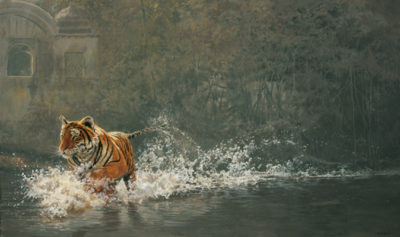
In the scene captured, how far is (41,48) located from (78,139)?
28.2 feet

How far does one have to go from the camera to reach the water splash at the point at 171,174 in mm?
8219

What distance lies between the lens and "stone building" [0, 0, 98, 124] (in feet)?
51.1

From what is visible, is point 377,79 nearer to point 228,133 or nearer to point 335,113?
point 335,113

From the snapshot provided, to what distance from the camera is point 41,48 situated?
15.9 m

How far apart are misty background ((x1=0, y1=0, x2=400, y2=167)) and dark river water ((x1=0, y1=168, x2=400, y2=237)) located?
4.68m

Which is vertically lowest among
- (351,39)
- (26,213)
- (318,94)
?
(26,213)

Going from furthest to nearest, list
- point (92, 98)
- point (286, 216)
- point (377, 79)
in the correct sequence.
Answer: point (92, 98)
point (377, 79)
point (286, 216)

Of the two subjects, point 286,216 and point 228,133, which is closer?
point 286,216

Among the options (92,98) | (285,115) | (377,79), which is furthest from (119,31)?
(377,79)

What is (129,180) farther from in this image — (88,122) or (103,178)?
(88,122)

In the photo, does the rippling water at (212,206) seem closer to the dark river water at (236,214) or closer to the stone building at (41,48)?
the dark river water at (236,214)

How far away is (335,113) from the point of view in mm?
14781

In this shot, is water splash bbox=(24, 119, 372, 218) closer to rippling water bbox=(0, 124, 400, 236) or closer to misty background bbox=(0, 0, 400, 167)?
rippling water bbox=(0, 124, 400, 236)

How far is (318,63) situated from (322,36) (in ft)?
1.80
